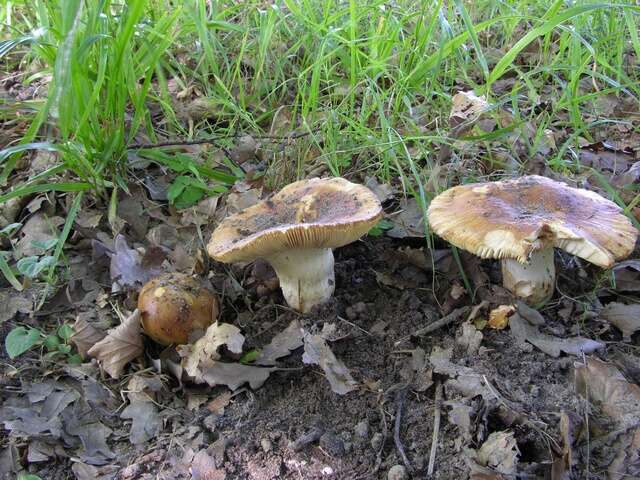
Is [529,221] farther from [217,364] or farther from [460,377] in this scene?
[217,364]

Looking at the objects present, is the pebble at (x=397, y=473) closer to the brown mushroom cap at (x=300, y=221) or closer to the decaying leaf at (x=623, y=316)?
the brown mushroom cap at (x=300, y=221)

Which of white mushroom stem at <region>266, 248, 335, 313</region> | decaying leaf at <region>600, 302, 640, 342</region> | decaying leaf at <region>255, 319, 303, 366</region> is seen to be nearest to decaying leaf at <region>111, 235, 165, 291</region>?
white mushroom stem at <region>266, 248, 335, 313</region>

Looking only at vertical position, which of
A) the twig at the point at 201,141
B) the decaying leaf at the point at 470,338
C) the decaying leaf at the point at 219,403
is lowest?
the decaying leaf at the point at 219,403

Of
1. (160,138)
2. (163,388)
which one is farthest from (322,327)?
(160,138)

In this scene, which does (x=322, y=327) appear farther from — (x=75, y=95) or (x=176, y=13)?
(x=176, y=13)

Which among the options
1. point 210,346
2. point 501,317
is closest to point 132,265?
point 210,346

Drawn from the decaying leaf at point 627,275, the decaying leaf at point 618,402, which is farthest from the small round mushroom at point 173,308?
the decaying leaf at point 627,275

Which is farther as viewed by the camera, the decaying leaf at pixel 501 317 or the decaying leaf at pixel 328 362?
the decaying leaf at pixel 501 317
